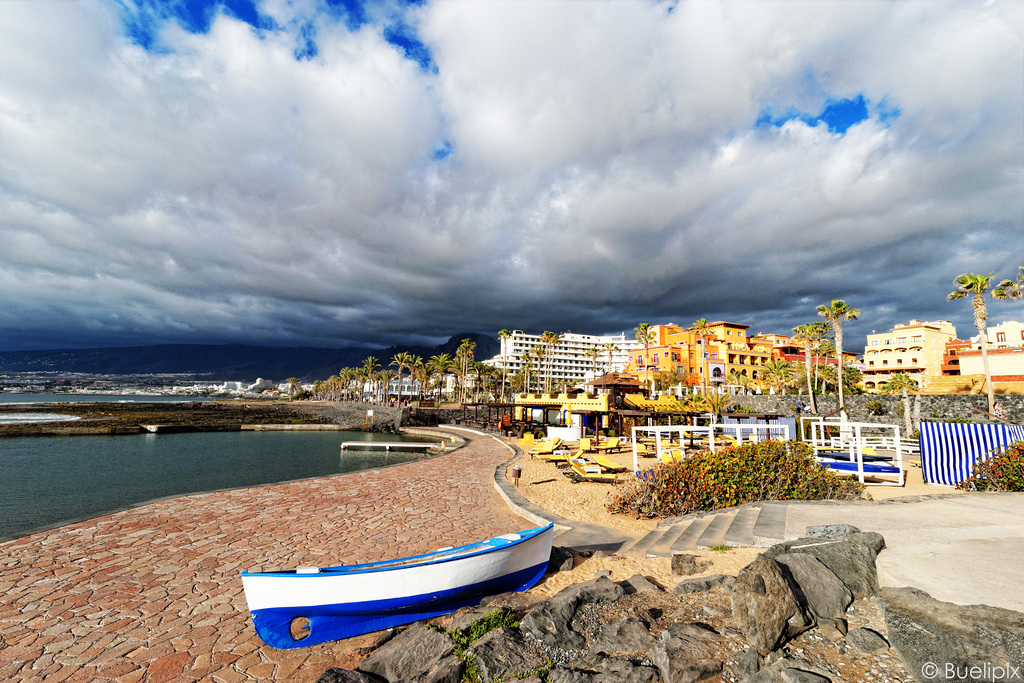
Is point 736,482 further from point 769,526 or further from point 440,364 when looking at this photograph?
point 440,364

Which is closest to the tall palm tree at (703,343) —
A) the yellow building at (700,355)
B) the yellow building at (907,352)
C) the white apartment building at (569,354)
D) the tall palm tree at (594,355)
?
the yellow building at (700,355)

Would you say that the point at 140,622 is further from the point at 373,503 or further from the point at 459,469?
the point at 459,469

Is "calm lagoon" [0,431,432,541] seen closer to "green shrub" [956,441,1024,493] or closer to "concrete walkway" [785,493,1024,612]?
"concrete walkway" [785,493,1024,612]

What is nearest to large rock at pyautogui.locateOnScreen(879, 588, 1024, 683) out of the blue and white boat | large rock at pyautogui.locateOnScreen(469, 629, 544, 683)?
large rock at pyautogui.locateOnScreen(469, 629, 544, 683)

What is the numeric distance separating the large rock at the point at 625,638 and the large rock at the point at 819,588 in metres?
1.60

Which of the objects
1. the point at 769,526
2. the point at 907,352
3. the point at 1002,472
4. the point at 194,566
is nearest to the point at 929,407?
the point at 1002,472

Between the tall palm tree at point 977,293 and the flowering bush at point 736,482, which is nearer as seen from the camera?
the flowering bush at point 736,482

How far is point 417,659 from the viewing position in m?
4.58

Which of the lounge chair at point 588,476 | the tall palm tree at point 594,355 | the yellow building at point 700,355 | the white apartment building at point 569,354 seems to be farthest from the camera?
the white apartment building at point 569,354

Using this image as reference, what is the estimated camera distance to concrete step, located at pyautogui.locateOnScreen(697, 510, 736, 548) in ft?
22.6

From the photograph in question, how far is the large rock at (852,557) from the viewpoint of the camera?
178 inches

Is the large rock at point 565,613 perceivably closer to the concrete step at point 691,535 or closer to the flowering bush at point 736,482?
the concrete step at point 691,535

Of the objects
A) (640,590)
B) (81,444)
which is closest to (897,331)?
(640,590)

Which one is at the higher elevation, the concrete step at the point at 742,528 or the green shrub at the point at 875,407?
the green shrub at the point at 875,407
